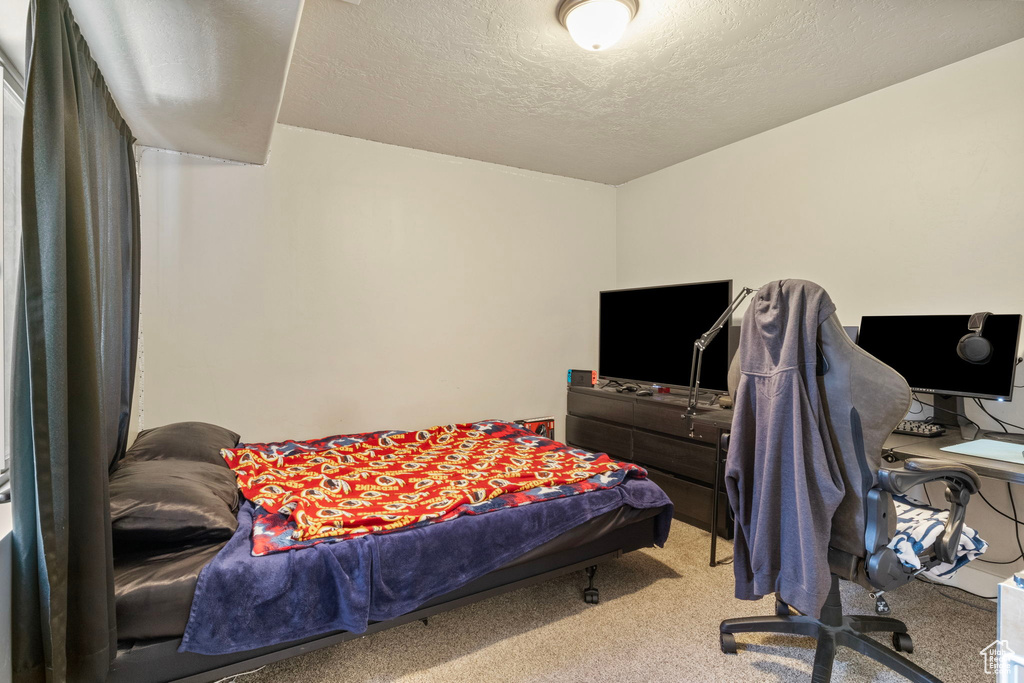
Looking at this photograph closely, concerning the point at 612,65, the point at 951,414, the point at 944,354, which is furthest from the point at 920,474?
the point at 612,65

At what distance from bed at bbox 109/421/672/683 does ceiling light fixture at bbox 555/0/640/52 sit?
1.88m

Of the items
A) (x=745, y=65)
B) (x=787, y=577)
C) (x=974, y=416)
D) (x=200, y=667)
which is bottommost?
(x=200, y=667)

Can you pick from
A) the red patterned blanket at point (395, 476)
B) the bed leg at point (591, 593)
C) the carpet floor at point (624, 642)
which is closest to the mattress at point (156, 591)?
the red patterned blanket at point (395, 476)

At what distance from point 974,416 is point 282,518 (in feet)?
10.2

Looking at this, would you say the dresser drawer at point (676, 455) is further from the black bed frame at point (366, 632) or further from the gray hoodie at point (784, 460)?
the gray hoodie at point (784, 460)

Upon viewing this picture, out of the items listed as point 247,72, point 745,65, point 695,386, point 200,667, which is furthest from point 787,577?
point 247,72

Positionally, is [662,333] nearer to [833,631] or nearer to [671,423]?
[671,423]

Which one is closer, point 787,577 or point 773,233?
point 787,577

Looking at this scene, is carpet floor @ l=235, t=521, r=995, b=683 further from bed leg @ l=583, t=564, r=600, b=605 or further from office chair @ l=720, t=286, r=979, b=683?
office chair @ l=720, t=286, r=979, b=683

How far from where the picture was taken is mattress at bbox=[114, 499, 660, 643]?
4.79ft

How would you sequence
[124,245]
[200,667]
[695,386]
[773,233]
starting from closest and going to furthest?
1. [200,667]
2. [124,245]
3. [695,386]
4. [773,233]

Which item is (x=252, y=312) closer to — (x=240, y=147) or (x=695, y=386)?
(x=240, y=147)

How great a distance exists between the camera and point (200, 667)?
1.55m

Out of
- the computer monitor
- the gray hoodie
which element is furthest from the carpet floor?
the computer monitor
